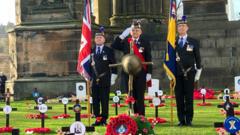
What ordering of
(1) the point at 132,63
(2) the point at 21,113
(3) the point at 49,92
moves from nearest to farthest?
(1) the point at 132,63, (2) the point at 21,113, (3) the point at 49,92

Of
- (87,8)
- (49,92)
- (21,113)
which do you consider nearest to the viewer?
(87,8)

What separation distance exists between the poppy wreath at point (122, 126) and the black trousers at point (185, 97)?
3.48 metres

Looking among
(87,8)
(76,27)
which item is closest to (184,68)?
(87,8)

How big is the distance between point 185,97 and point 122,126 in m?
3.62

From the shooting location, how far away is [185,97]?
1162 centimetres

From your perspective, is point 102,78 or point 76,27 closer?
point 102,78

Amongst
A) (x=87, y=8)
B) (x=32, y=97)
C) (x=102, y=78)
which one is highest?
(x=87, y=8)

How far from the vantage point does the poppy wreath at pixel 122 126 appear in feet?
26.7

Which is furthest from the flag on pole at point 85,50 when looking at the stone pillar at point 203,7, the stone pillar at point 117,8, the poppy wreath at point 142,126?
the stone pillar at point 117,8

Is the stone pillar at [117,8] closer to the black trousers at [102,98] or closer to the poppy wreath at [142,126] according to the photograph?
the black trousers at [102,98]

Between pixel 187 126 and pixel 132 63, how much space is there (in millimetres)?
3130

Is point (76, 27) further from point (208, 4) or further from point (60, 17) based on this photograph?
point (208, 4)

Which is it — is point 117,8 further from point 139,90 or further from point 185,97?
point 139,90

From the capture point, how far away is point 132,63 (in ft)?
28.2
